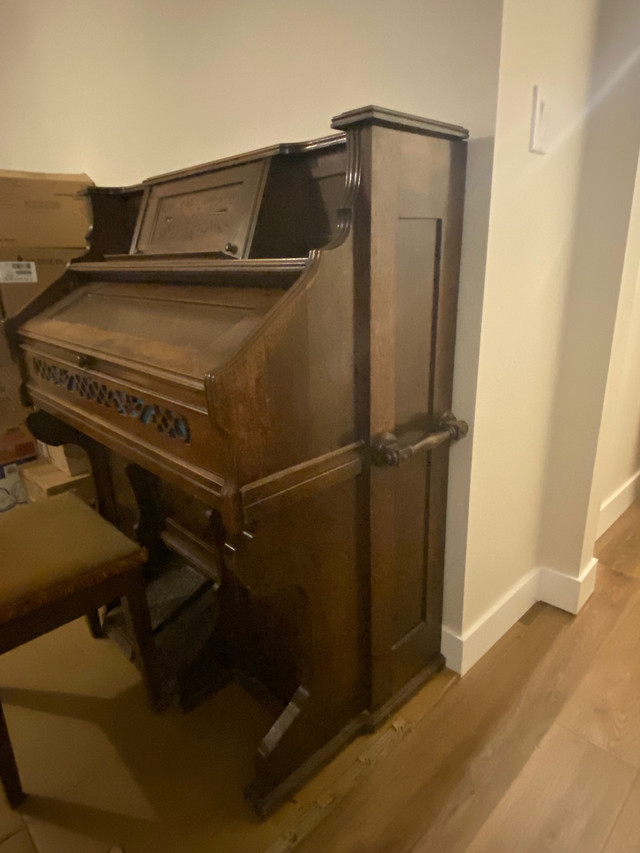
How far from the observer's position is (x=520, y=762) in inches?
49.6

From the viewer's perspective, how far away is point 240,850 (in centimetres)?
109

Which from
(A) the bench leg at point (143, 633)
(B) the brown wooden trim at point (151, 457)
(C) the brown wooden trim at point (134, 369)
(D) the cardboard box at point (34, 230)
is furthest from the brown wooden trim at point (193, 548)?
(D) the cardboard box at point (34, 230)

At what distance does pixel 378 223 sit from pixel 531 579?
1.30m

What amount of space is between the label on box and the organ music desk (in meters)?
0.71

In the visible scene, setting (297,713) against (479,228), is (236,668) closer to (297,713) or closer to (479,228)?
(297,713)

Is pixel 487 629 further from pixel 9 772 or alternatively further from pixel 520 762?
pixel 9 772

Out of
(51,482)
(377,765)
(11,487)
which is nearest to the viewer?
(377,765)

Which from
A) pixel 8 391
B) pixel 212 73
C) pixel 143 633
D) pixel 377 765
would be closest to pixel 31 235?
pixel 8 391

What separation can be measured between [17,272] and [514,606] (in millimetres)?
2163

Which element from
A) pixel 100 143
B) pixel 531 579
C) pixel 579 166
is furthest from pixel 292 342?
pixel 100 143

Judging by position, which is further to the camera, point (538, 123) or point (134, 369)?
point (538, 123)

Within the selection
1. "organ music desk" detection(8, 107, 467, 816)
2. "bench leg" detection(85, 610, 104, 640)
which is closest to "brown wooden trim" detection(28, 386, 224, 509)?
"organ music desk" detection(8, 107, 467, 816)

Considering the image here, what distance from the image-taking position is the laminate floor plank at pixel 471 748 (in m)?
1.12

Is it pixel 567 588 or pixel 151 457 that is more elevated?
pixel 151 457
